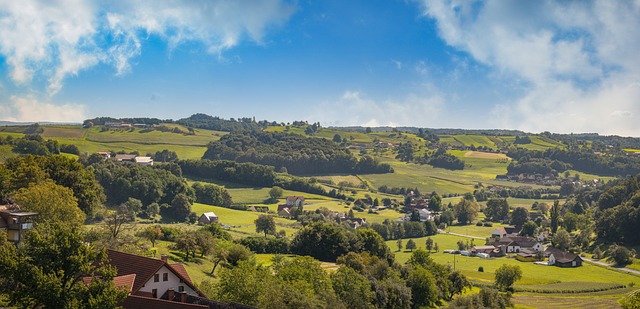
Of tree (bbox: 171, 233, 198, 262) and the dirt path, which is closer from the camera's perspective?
tree (bbox: 171, 233, 198, 262)

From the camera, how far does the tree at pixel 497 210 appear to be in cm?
13088

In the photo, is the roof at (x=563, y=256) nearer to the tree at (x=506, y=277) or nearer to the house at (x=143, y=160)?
the tree at (x=506, y=277)

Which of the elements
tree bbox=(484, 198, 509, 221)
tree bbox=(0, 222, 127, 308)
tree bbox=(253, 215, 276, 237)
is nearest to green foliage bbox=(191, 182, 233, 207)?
tree bbox=(253, 215, 276, 237)

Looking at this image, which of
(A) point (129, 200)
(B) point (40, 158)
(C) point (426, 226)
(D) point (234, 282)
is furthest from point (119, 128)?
(D) point (234, 282)

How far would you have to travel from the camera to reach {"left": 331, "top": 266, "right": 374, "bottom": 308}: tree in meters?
43.4

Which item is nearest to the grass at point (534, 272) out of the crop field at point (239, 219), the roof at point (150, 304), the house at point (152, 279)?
the crop field at point (239, 219)

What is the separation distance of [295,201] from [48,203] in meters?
76.4

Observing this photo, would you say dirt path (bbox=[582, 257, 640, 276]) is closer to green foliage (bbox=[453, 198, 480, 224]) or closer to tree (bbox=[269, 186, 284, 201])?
green foliage (bbox=[453, 198, 480, 224])

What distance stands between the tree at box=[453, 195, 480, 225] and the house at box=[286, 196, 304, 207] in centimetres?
3763

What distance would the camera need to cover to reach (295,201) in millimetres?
121062

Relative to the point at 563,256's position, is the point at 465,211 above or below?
above

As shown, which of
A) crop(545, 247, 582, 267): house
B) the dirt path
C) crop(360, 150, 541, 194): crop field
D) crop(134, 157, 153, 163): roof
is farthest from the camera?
crop(360, 150, 541, 194): crop field

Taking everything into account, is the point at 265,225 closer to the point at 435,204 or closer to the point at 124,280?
the point at 124,280

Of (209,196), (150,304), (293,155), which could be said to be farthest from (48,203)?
(293,155)
